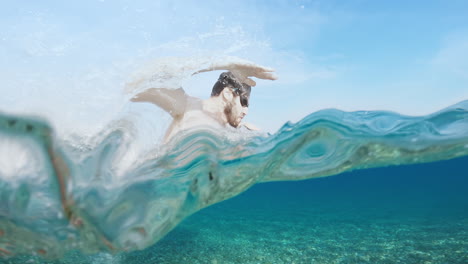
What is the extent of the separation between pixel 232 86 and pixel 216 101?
429mm

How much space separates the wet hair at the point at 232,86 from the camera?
5.25 meters

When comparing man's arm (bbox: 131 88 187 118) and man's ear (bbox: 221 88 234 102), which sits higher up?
man's ear (bbox: 221 88 234 102)

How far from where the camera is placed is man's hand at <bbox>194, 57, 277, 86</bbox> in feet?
16.1

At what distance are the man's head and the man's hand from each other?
21cm

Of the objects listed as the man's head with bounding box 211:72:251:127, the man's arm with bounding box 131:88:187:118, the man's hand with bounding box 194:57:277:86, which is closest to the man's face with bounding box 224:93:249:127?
the man's head with bounding box 211:72:251:127

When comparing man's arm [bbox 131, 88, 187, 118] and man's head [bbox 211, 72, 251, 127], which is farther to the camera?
man's head [bbox 211, 72, 251, 127]

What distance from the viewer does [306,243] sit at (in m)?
10.2

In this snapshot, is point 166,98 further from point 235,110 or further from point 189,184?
point 189,184

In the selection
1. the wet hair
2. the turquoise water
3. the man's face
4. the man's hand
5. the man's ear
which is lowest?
the turquoise water

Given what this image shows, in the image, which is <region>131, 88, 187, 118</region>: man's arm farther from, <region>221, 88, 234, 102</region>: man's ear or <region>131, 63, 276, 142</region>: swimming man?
<region>221, 88, 234, 102</region>: man's ear

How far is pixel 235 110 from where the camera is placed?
5277 millimetres

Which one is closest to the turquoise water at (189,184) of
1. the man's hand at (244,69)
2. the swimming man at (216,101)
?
the swimming man at (216,101)

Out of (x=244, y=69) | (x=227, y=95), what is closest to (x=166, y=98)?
(x=227, y=95)

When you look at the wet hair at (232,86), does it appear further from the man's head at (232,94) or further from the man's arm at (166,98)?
the man's arm at (166,98)
